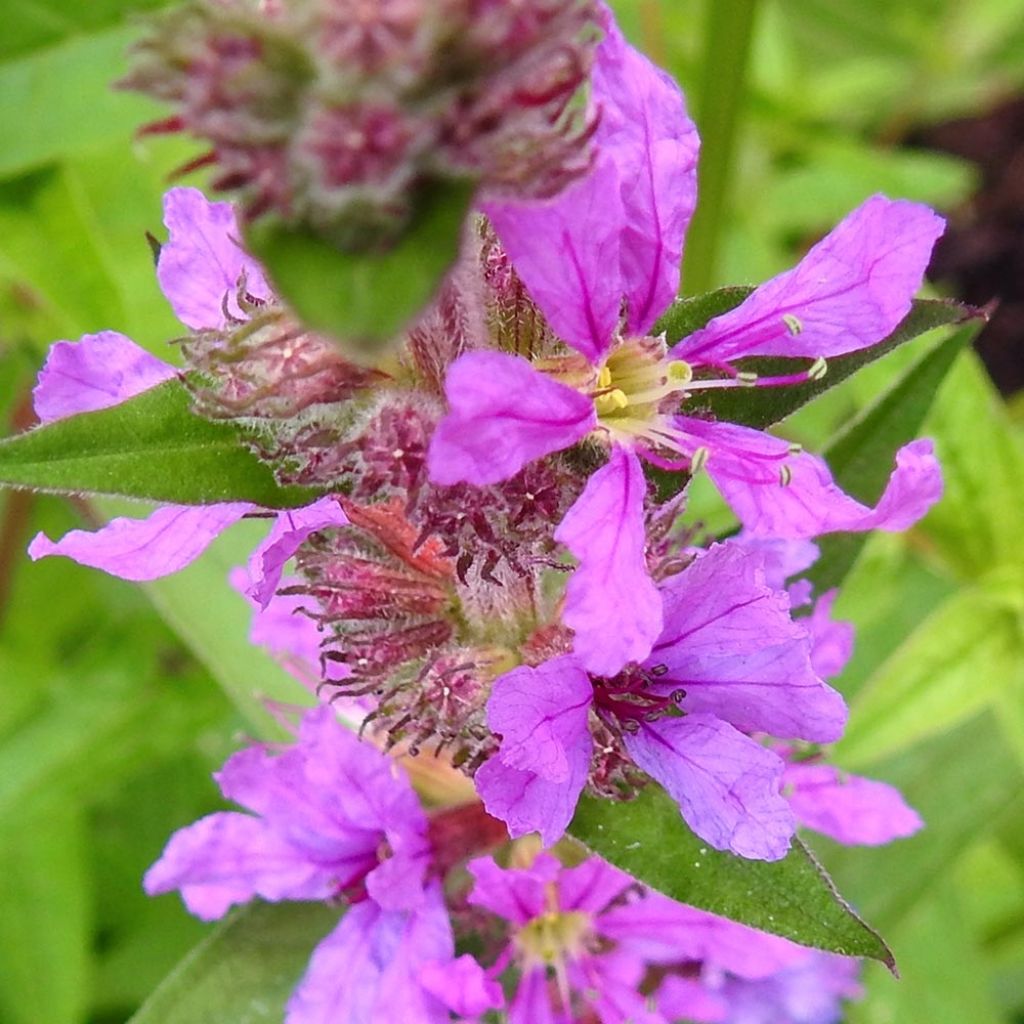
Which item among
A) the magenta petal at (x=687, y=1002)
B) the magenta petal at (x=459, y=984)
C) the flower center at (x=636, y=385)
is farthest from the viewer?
the magenta petal at (x=687, y=1002)

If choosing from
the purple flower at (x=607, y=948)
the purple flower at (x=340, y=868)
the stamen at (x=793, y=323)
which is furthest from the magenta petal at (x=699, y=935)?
the stamen at (x=793, y=323)

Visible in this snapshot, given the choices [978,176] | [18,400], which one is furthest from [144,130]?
[978,176]

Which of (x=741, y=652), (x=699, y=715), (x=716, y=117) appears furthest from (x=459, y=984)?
(x=716, y=117)

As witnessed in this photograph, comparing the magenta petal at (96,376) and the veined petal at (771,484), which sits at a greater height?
the magenta petal at (96,376)

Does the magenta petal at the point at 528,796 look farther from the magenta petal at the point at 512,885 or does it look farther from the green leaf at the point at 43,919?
the green leaf at the point at 43,919

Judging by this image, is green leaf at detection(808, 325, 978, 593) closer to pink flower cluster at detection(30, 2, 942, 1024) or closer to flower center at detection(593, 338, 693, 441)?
pink flower cluster at detection(30, 2, 942, 1024)

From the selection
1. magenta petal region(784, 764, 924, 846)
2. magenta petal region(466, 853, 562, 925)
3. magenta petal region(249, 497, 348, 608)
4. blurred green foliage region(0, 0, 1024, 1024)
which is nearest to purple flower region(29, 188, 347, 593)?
magenta petal region(249, 497, 348, 608)
